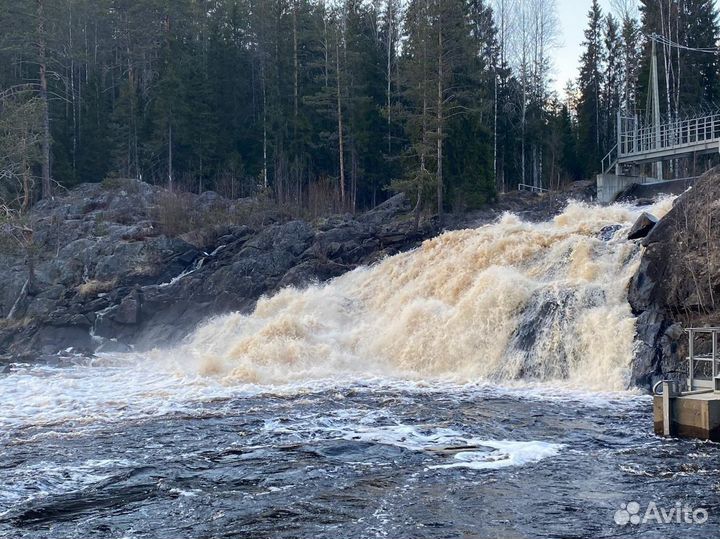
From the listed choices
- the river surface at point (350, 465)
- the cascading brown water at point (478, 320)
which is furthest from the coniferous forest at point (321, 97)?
the river surface at point (350, 465)

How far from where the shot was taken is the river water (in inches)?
400

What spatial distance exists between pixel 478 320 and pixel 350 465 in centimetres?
907

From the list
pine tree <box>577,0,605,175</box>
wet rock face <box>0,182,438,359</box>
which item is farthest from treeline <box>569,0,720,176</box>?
wet rock face <box>0,182,438,359</box>

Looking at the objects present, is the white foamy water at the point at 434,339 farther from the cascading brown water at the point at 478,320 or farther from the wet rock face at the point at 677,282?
the wet rock face at the point at 677,282

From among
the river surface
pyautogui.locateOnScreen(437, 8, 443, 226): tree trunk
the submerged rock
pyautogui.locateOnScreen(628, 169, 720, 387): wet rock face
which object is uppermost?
pyautogui.locateOnScreen(437, 8, 443, 226): tree trunk

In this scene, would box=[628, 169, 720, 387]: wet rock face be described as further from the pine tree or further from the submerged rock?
the pine tree

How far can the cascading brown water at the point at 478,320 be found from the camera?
18.6m

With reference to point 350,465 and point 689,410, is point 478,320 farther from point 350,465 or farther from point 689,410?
point 350,465

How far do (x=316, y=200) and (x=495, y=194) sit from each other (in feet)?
29.6

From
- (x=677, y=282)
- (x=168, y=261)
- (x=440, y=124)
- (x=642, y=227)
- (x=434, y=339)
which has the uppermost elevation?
(x=440, y=124)

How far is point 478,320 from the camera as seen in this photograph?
67.5ft

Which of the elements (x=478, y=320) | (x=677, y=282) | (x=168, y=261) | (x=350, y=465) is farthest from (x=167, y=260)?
(x=350, y=465)

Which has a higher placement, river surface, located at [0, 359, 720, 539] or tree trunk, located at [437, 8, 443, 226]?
tree trunk, located at [437, 8, 443, 226]

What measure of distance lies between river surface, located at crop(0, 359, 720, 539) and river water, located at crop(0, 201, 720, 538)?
0.15 ft
